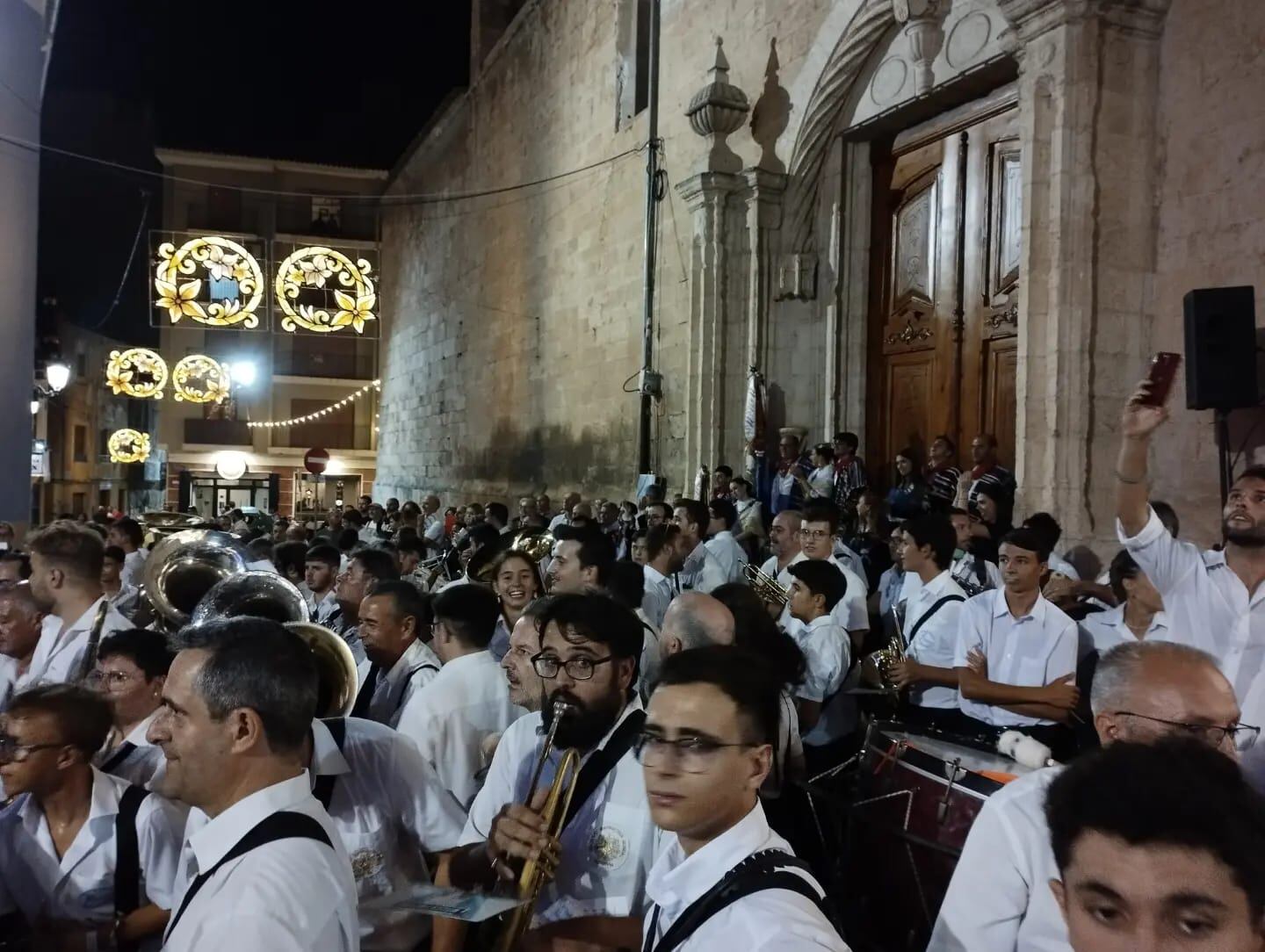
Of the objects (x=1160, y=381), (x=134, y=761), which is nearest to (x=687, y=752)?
(x=134, y=761)

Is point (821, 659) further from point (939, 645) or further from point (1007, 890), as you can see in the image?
point (1007, 890)

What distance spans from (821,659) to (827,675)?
85mm

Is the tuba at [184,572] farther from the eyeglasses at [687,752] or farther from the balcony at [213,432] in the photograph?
the balcony at [213,432]

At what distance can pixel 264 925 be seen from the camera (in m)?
1.54

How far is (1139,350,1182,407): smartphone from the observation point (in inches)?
125

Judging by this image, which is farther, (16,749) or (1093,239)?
(1093,239)

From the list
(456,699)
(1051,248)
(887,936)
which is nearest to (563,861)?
(456,699)

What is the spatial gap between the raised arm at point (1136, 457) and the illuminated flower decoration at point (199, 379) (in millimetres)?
22539

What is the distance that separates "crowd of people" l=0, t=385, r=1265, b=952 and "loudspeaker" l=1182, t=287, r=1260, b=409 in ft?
4.65

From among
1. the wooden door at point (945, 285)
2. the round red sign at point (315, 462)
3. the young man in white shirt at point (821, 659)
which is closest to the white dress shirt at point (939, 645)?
the young man in white shirt at point (821, 659)

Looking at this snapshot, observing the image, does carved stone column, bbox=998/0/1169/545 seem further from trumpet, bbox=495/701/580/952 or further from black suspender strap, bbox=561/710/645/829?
trumpet, bbox=495/701/580/952

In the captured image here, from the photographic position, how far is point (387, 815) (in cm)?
248

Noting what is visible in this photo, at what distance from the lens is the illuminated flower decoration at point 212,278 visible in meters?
12.9

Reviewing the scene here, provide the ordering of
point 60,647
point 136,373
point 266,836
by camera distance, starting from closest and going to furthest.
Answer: point 266,836 → point 60,647 → point 136,373
